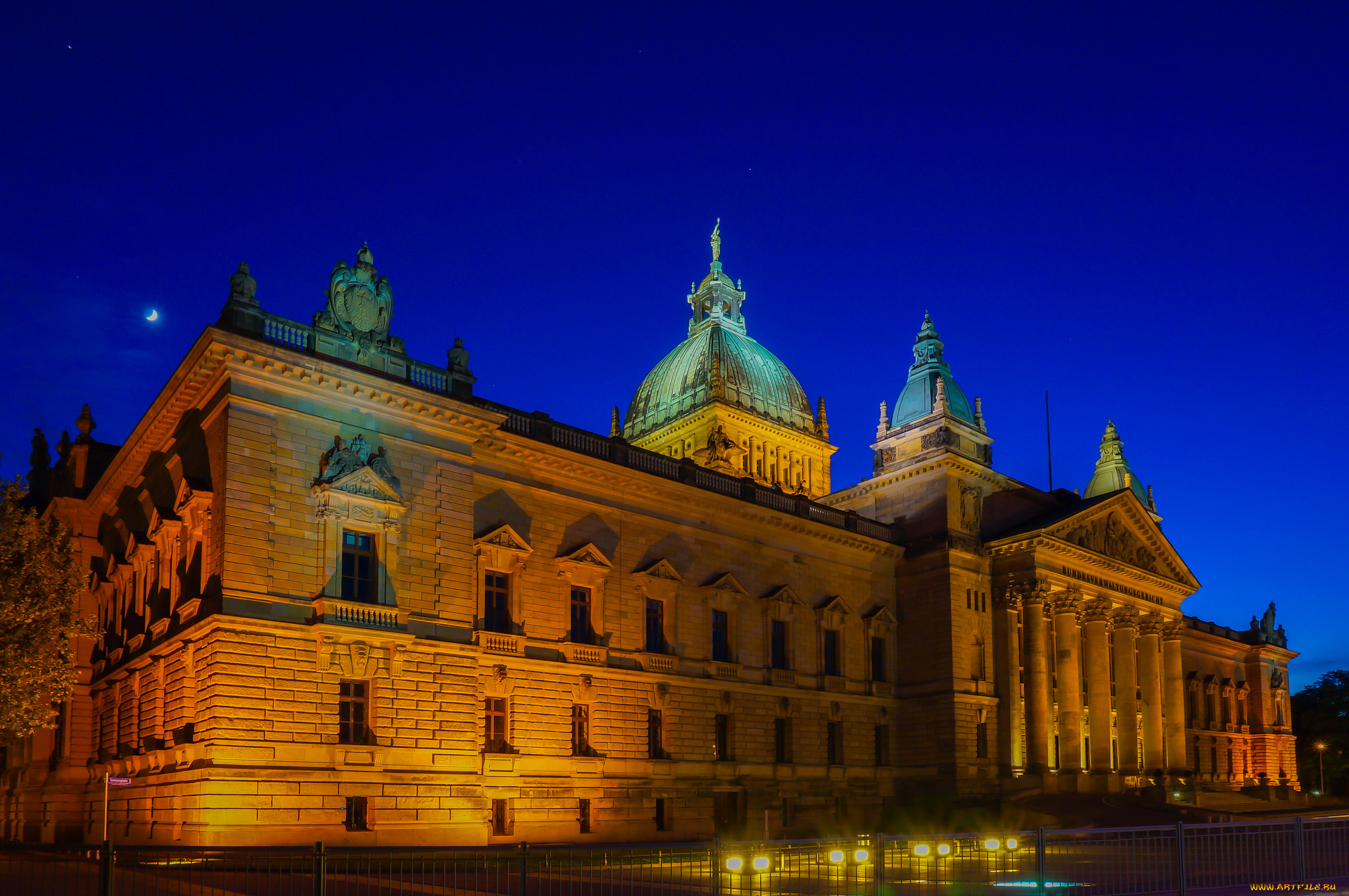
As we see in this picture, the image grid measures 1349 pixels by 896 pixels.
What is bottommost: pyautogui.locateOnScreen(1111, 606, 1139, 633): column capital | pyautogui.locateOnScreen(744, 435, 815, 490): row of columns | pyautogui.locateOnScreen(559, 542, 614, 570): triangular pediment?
pyautogui.locateOnScreen(1111, 606, 1139, 633): column capital

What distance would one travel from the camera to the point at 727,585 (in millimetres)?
46594

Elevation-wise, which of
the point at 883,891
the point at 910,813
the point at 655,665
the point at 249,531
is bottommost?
the point at 910,813

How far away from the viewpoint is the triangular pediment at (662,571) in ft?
143

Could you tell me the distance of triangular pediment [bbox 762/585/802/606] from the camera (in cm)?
4869

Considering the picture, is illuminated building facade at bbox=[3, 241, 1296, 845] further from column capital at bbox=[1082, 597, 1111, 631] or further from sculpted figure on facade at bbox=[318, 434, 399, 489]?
column capital at bbox=[1082, 597, 1111, 631]

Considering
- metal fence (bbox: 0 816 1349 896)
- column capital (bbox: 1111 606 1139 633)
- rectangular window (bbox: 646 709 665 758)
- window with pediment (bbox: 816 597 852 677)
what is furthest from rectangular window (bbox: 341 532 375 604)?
column capital (bbox: 1111 606 1139 633)

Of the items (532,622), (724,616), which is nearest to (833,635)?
(724,616)

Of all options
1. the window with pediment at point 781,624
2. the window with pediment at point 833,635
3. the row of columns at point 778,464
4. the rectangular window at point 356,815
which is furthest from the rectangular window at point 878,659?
the rectangular window at point 356,815

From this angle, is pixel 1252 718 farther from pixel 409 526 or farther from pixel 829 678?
pixel 409 526

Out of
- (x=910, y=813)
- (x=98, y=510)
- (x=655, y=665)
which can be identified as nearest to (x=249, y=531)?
(x=655, y=665)

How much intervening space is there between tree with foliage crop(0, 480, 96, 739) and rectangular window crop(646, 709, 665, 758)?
19386 millimetres

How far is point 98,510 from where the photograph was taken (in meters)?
48.2

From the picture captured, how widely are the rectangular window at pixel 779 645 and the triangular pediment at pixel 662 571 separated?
21.4ft

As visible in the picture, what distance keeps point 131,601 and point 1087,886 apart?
111ft
